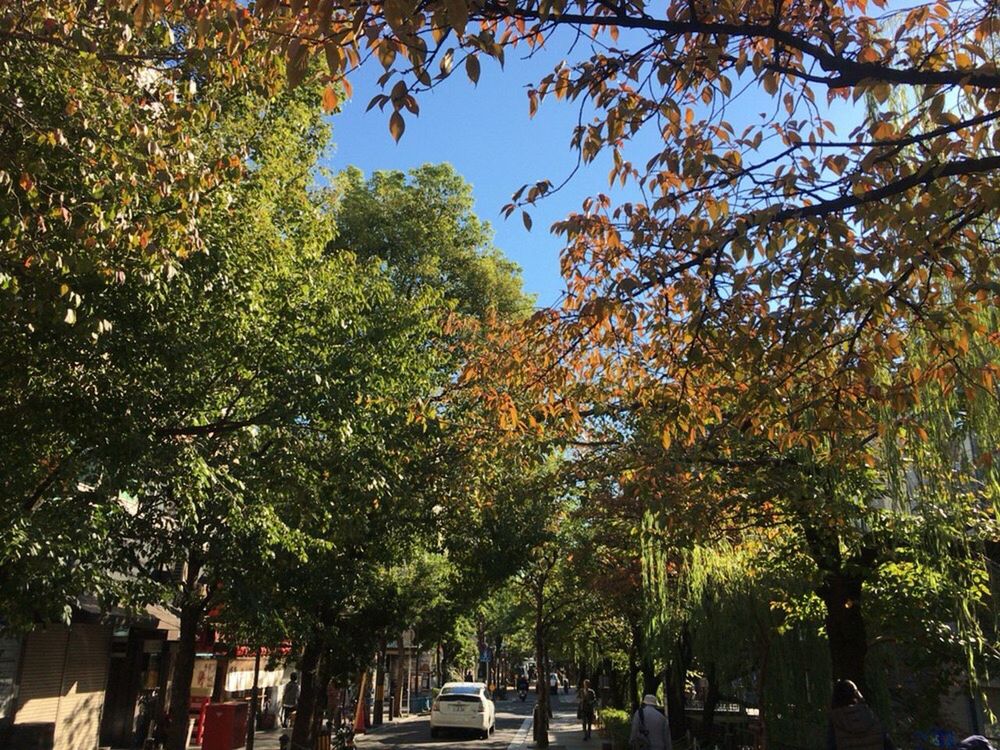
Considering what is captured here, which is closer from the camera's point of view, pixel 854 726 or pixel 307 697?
pixel 854 726

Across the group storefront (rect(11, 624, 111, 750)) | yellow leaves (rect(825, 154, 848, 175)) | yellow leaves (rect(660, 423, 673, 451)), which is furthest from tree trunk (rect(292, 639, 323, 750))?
yellow leaves (rect(825, 154, 848, 175))

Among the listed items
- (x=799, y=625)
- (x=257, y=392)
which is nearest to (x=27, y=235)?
(x=257, y=392)

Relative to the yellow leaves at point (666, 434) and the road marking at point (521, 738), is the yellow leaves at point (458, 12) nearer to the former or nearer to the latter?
the yellow leaves at point (666, 434)

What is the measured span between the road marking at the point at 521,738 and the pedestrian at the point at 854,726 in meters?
17.6

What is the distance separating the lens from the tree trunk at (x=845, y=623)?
34.0ft

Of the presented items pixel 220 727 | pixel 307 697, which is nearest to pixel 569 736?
pixel 307 697

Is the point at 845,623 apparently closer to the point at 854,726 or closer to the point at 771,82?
the point at 854,726

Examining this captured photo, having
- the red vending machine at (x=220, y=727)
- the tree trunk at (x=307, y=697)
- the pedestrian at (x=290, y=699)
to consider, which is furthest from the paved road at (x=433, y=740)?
the tree trunk at (x=307, y=697)

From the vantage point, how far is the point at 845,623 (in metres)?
10.6

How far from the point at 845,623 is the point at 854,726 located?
10.5 ft

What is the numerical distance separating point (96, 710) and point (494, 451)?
13406 mm

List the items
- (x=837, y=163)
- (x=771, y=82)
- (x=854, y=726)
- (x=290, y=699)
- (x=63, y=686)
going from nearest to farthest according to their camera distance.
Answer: (x=771, y=82) < (x=837, y=163) < (x=854, y=726) < (x=63, y=686) < (x=290, y=699)

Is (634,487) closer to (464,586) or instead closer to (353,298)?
(353,298)

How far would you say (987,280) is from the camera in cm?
484
